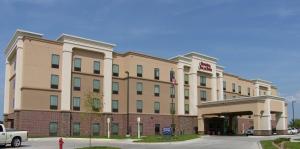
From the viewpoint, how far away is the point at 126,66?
60750 mm

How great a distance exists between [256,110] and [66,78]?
28662mm

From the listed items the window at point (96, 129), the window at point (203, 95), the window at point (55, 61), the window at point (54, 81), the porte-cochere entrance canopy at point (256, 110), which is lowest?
the window at point (96, 129)

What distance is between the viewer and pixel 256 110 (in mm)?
60094

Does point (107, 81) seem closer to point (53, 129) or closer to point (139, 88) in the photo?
point (139, 88)

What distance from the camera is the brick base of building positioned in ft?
161

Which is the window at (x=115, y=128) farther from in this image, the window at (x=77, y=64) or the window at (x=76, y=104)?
the window at (x=77, y=64)

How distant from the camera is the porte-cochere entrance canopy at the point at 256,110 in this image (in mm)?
59875

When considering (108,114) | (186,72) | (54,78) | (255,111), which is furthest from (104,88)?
(255,111)

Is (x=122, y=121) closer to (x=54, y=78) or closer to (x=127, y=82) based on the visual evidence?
(x=127, y=82)

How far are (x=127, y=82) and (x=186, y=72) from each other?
14.6 m

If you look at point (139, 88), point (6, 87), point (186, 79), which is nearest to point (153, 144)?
point (139, 88)

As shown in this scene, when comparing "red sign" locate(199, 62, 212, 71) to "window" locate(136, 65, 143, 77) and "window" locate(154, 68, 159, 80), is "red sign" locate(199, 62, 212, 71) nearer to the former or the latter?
"window" locate(154, 68, 159, 80)

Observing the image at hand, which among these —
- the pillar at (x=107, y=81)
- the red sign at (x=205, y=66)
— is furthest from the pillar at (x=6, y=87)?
the red sign at (x=205, y=66)

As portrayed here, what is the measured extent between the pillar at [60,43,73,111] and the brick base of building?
1.20m
